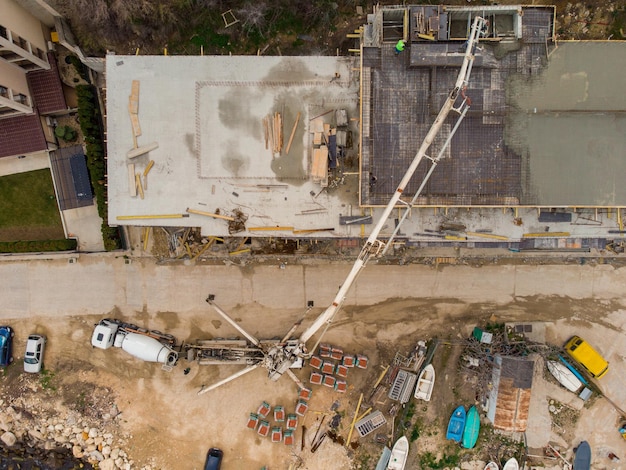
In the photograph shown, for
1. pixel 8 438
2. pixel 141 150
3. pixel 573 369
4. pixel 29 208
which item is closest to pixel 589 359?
pixel 573 369

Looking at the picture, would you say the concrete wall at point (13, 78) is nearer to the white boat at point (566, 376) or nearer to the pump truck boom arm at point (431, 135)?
the pump truck boom arm at point (431, 135)

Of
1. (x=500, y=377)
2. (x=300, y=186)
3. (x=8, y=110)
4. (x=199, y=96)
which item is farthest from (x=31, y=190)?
(x=500, y=377)

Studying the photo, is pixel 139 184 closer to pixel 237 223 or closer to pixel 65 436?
pixel 237 223

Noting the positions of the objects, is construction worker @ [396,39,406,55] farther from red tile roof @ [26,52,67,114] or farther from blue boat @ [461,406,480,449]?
blue boat @ [461,406,480,449]

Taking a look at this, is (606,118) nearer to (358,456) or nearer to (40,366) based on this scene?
(358,456)

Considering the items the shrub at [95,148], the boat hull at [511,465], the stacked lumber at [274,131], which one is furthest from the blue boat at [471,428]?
the shrub at [95,148]

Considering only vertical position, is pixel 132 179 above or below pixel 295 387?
above
